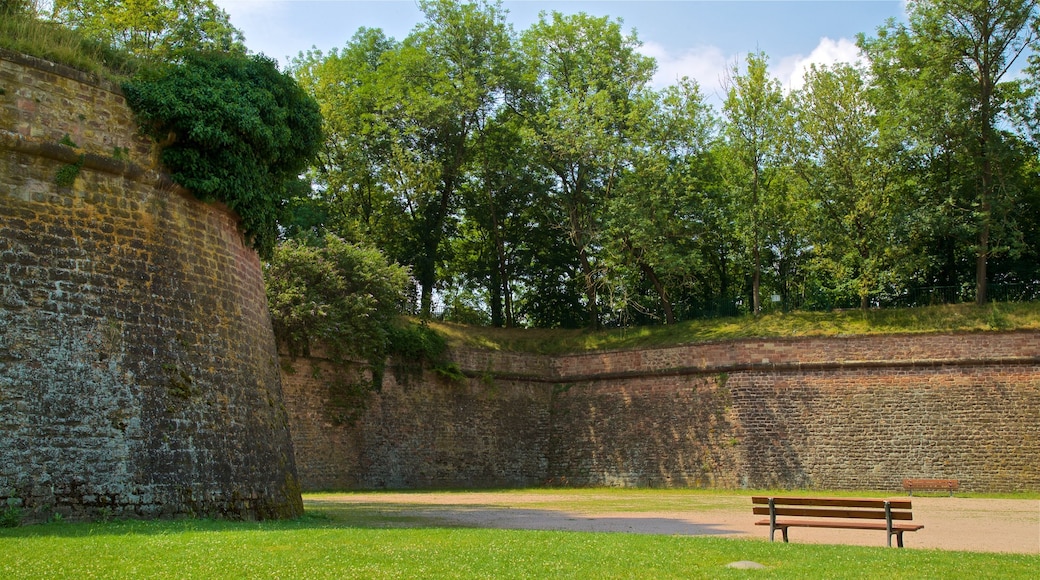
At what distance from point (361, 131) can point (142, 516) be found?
28549 millimetres

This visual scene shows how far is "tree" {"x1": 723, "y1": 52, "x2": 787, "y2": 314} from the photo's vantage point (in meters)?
35.3

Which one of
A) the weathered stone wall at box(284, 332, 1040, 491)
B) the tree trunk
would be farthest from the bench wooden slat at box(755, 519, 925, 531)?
the tree trunk

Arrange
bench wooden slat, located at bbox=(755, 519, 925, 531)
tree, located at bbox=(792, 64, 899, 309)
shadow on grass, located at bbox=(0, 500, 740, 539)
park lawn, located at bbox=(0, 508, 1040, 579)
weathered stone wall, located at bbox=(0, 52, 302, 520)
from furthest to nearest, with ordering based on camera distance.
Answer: tree, located at bbox=(792, 64, 899, 309) < bench wooden slat, located at bbox=(755, 519, 925, 531) < weathered stone wall, located at bbox=(0, 52, 302, 520) < shadow on grass, located at bbox=(0, 500, 740, 539) < park lawn, located at bbox=(0, 508, 1040, 579)

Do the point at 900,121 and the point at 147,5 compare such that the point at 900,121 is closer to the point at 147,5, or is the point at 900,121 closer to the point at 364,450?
the point at 364,450

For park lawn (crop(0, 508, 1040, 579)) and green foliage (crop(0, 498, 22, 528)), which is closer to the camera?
park lawn (crop(0, 508, 1040, 579))

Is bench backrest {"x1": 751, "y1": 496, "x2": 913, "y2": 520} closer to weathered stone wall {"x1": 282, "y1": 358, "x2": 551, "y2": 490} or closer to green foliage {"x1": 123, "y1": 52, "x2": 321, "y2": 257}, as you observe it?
green foliage {"x1": 123, "y1": 52, "x2": 321, "y2": 257}

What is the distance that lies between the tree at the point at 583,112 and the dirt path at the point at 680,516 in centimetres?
1531

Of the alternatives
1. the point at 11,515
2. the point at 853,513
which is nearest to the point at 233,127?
the point at 11,515

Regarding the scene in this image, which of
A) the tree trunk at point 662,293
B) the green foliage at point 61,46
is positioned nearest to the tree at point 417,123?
the tree trunk at point 662,293

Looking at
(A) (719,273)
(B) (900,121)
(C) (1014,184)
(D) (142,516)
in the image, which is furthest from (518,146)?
(D) (142,516)

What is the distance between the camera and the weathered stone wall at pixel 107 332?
1143 centimetres

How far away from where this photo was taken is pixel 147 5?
3225 cm

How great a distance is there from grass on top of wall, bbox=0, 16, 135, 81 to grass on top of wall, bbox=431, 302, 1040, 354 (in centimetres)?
1939

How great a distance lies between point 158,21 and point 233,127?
68.3 feet
